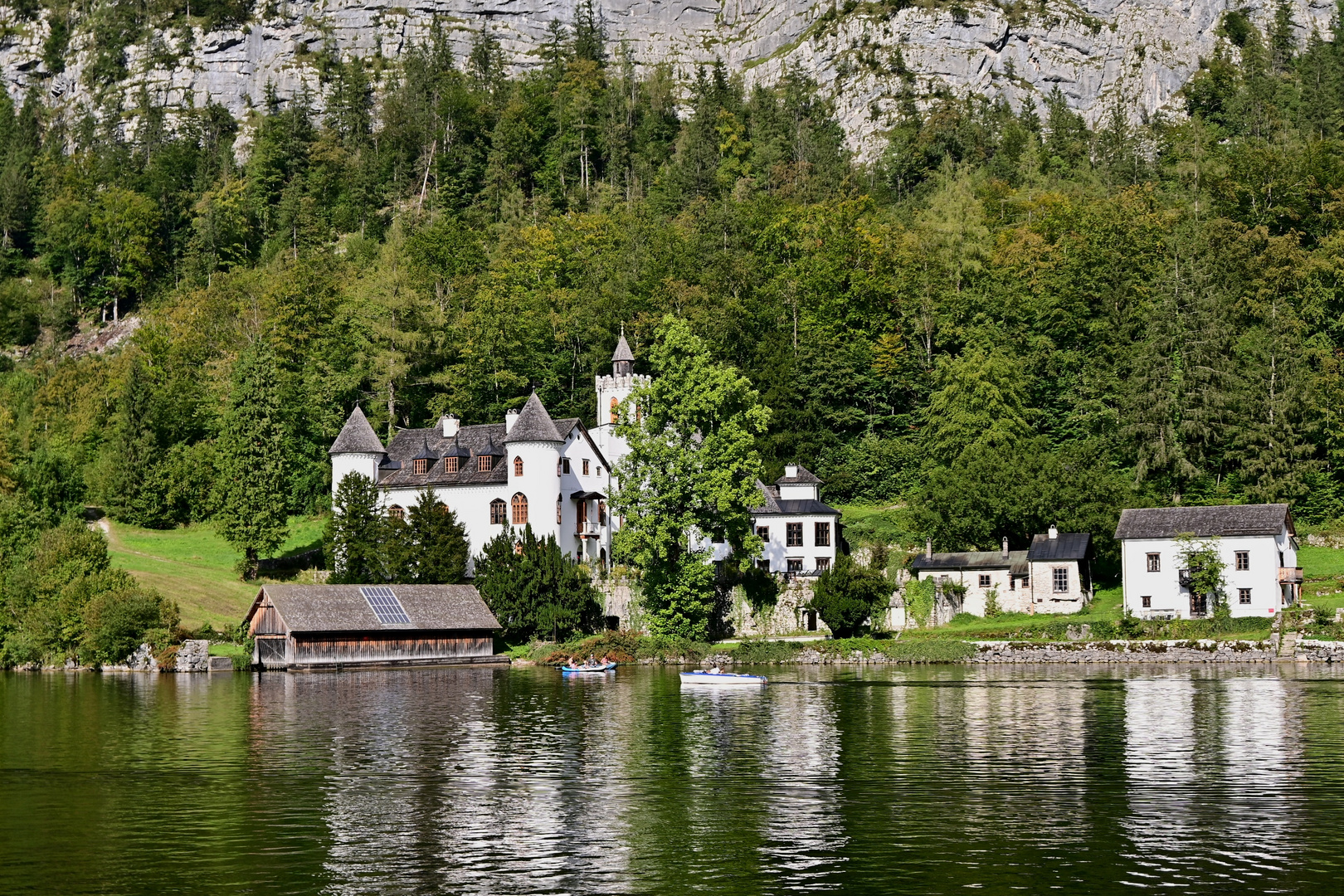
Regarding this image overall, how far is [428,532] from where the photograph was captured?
273 ft

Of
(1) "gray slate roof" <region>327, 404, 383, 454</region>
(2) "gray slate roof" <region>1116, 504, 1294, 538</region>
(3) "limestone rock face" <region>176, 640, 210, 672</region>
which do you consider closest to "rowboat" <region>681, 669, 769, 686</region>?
(2) "gray slate roof" <region>1116, 504, 1294, 538</region>

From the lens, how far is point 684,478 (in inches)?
3081

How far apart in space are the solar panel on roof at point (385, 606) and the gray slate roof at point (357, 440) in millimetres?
18756

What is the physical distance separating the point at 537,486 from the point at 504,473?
9.81 ft

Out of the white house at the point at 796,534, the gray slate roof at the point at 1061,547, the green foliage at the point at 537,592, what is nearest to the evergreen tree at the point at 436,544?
the green foliage at the point at 537,592

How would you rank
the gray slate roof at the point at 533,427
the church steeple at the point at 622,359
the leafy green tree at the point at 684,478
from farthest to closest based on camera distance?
the church steeple at the point at 622,359, the gray slate roof at the point at 533,427, the leafy green tree at the point at 684,478

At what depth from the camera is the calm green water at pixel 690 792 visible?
24766 mm

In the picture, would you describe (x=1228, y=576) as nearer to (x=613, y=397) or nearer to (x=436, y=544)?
(x=613, y=397)

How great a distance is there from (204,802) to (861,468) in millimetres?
71640

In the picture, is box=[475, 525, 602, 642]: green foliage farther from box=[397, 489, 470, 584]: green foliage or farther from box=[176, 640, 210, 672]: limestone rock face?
box=[176, 640, 210, 672]: limestone rock face

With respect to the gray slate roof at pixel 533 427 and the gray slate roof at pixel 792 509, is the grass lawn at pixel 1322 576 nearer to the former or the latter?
the gray slate roof at pixel 792 509

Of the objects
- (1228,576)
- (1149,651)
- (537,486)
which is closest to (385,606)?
(537,486)

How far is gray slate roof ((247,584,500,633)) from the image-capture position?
7344 centimetres

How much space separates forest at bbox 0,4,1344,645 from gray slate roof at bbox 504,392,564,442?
469 inches
